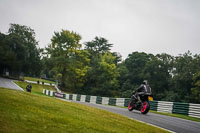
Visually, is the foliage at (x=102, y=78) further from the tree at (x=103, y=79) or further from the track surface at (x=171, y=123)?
the track surface at (x=171, y=123)

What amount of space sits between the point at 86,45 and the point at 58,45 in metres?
22.4

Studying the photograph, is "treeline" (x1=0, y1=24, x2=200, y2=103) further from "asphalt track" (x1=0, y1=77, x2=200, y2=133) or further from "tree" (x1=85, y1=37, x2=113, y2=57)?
"asphalt track" (x1=0, y1=77, x2=200, y2=133)

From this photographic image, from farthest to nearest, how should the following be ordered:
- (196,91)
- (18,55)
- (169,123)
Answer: (18,55)
(196,91)
(169,123)

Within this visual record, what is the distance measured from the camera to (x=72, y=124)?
5246 millimetres

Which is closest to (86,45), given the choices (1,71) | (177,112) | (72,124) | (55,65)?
(55,65)

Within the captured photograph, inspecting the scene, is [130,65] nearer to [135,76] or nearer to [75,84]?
[135,76]

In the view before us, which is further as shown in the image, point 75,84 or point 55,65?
point 75,84

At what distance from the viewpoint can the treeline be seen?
56.4 meters

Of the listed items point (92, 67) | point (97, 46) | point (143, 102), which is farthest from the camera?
point (97, 46)

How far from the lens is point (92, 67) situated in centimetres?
6819

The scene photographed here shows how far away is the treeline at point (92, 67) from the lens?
56.4 meters

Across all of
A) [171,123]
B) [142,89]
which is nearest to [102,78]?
[142,89]

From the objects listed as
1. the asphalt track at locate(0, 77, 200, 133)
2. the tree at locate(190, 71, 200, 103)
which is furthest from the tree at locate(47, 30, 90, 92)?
the asphalt track at locate(0, 77, 200, 133)

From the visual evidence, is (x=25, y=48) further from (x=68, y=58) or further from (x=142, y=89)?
(x=142, y=89)
